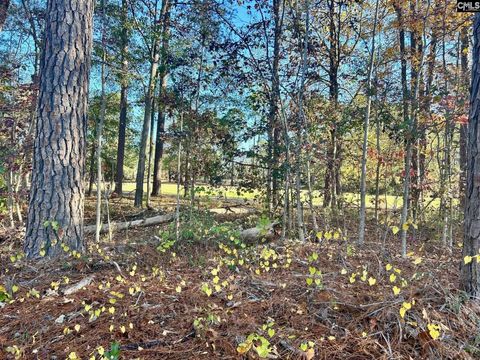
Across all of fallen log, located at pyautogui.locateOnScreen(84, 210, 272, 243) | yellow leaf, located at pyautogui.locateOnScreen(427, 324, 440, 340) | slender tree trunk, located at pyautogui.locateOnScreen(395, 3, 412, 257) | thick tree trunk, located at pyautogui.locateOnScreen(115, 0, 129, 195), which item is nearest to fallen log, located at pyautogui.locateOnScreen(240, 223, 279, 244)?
fallen log, located at pyautogui.locateOnScreen(84, 210, 272, 243)

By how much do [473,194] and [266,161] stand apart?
13.8ft

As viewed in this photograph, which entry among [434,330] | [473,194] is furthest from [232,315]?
[473,194]

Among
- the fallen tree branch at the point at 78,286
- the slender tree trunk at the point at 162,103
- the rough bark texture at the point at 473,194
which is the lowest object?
the fallen tree branch at the point at 78,286

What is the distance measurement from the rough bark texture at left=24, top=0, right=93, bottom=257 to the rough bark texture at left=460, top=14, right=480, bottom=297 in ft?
9.73

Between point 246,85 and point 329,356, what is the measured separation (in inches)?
187

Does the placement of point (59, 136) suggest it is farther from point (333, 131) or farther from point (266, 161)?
point (333, 131)

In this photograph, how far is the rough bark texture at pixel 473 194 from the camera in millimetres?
1843

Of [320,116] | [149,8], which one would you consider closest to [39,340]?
[320,116]

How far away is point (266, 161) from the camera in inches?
235

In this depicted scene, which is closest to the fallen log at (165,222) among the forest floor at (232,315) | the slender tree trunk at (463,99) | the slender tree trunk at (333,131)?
the slender tree trunk at (333,131)

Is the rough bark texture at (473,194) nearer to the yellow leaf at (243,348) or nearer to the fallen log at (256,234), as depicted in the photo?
the yellow leaf at (243,348)

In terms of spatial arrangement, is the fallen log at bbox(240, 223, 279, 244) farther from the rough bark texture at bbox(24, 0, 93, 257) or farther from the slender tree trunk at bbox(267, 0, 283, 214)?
the rough bark texture at bbox(24, 0, 93, 257)

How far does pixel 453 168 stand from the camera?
530cm

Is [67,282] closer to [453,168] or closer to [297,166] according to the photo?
[297,166]
